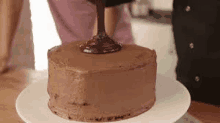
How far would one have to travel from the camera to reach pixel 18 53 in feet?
6.14

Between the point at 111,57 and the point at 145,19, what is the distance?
10.1ft

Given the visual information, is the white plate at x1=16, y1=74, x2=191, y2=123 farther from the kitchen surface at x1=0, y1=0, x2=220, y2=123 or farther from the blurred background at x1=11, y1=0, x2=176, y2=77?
the blurred background at x1=11, y1=0, x2=176, y2=77

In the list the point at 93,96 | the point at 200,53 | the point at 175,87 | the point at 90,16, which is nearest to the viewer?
the point at 93,96

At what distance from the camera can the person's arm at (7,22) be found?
143 centimetres

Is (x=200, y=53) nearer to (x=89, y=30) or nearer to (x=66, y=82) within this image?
(x=66, y=82)

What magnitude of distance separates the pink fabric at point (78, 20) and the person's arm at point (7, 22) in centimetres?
41

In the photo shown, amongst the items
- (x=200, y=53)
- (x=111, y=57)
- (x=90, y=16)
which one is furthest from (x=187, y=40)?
(x=90, y=16)

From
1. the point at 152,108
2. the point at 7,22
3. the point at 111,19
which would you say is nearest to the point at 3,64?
the point at 7,22

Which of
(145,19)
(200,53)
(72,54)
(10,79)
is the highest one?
(72,54)

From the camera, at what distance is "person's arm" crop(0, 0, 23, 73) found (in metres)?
1.43

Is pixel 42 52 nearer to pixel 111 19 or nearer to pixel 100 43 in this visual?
pixel 111 19

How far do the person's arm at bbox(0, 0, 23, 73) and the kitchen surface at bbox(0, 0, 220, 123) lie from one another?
0.34ft

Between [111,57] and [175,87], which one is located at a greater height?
[111,57]

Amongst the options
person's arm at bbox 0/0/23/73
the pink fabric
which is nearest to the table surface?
person's arm at bbox 0/0/23/73
